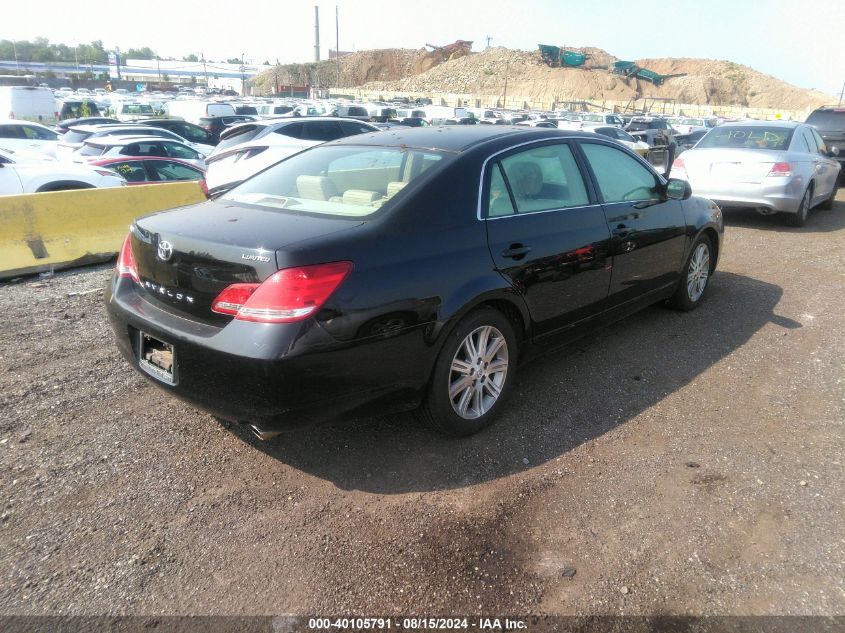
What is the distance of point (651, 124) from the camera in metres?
29.0

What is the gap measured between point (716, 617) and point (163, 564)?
2.17m

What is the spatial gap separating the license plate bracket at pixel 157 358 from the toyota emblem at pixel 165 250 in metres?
0.38

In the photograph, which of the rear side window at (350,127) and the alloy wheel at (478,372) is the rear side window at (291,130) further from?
the alloy wheel at (478,372)

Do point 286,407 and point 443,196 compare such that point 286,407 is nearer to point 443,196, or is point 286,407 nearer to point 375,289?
point 375,289

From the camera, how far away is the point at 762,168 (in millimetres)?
8852

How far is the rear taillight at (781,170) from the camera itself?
876 centimetres

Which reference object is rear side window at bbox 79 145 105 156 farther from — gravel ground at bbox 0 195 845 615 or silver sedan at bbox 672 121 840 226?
silver sedan at bbox 672 121 840 226

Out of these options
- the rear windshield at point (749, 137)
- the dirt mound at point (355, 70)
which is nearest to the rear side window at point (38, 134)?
the rear windshield at point (749, 137)

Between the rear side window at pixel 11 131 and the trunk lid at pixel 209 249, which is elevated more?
the trunk lid at pixel 209 249

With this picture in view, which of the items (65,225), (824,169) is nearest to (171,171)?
(65,225)

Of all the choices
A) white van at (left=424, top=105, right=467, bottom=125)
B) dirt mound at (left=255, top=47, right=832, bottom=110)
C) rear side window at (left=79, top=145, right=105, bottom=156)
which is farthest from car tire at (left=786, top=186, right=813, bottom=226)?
dirt mound at (left=255, top=47, right=832, bottom=110)

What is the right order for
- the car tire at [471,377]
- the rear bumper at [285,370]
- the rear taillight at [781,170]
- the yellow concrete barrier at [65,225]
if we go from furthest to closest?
the rear taillight at [781,170] → the yellow concrete barrier at [65,225] → the car tire at [471,377] → the rear bumper at [285,370]

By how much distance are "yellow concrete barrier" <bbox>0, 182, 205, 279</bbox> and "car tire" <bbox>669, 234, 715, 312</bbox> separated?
5.88m

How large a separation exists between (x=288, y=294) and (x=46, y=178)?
798cm
